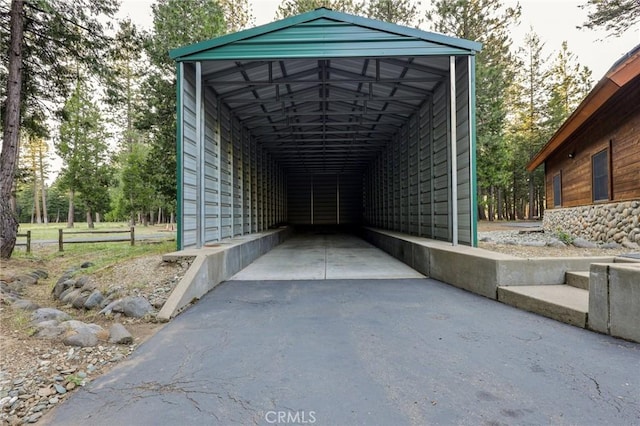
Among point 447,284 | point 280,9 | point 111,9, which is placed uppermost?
point 280,9

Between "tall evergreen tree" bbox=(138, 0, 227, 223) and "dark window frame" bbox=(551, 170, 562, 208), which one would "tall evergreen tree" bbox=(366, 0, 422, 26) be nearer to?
"tall evergreen tree" bbox=(138, 0, 227, 223)

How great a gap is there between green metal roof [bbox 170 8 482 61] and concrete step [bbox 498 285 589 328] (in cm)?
463

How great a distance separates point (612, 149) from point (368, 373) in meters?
10.3

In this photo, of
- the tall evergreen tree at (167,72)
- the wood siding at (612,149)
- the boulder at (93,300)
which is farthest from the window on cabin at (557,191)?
the boulder at (93,300)

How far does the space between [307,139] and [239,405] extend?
12.5 metres

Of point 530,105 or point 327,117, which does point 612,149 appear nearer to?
point 327,117

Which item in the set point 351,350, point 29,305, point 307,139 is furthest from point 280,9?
point 351,350

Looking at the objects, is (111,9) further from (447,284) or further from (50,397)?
(447,284)

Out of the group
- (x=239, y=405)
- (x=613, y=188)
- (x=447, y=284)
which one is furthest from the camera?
(x=613, y=188)

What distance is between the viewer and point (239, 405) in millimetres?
2104

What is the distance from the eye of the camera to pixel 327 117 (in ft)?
39.3

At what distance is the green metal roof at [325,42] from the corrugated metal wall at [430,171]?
3.86 ft

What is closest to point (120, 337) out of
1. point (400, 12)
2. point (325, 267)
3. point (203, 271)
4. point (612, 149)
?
point (203, 271)

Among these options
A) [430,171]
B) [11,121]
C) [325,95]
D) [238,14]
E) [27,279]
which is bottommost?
[27,279]
